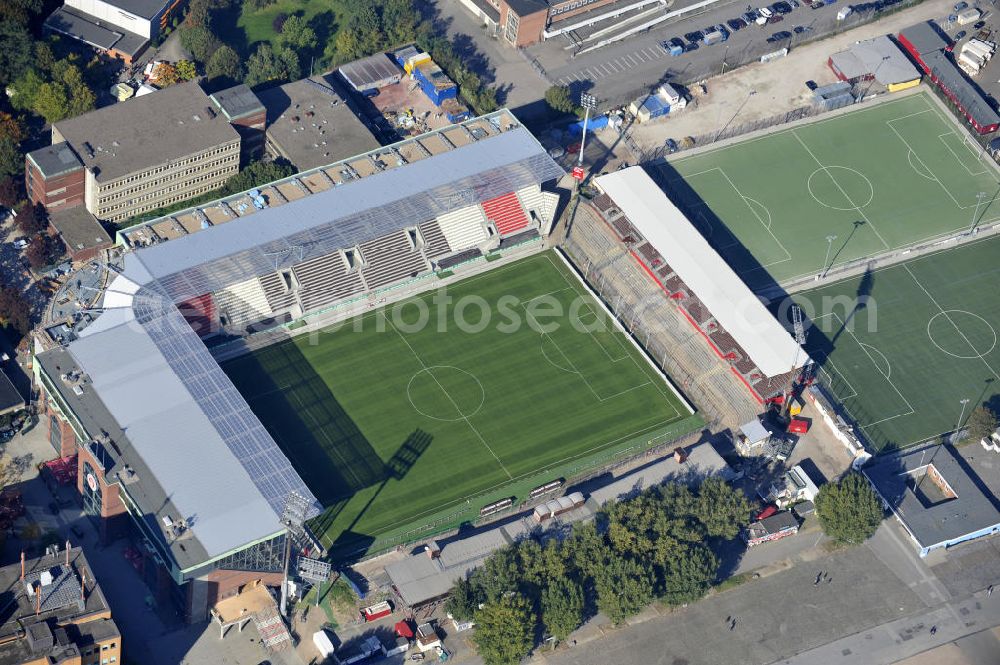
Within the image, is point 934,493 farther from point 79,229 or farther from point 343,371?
point 79,229

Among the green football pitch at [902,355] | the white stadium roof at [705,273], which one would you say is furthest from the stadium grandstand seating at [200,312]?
the green football pitch at [902,355]

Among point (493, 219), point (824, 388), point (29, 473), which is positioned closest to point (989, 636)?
point (824, 388)

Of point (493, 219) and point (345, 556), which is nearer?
point (345, 556)

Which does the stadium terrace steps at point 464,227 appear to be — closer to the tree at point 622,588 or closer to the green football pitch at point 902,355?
the green football pitch at point 902,355

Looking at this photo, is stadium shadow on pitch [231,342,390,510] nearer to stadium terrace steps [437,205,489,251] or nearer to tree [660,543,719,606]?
stadium terrace steps [437,205,489,251]

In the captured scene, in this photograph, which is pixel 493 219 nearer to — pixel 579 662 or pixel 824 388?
pixel 824 388

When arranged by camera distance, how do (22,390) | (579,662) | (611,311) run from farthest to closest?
1. (611,311)
2. (22,390)
3. (579,662)

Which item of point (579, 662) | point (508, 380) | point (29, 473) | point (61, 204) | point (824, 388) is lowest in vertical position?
point (579, 662)

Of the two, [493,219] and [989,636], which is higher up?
[493,219]

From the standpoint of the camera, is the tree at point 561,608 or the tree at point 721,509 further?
the tree at point 721,509
